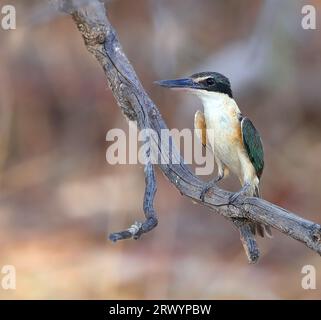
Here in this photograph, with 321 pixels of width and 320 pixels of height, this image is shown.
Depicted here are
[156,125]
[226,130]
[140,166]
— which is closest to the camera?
[156,125]

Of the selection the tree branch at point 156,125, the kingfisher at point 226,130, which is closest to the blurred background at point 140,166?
the kingfisher at point 226,130

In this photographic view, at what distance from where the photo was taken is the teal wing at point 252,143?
9.24 feet

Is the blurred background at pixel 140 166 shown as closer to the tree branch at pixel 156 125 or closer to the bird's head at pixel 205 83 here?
the bird's head at pixel 205 83

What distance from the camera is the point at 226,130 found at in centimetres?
A: 283

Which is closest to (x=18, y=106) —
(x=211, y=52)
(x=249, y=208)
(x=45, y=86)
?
(x=45, y=86)

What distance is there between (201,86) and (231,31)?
316 cm

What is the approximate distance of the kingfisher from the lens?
9.11ft

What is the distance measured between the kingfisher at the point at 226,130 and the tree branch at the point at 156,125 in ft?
0.98

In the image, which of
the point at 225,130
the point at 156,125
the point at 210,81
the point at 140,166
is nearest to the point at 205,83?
the point at 210,81

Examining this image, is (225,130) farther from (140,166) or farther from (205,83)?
(140,166)

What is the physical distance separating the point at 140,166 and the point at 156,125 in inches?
101

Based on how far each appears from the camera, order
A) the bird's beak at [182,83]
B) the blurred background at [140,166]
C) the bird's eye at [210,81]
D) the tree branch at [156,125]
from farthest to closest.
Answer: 1. the blurred background at [140,166]
2. the bird's eye at [210,81]
3. the bird's beak at [182,83]
4. the tree branch at [156,125]

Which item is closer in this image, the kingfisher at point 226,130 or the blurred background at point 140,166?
the kingfisher at point 226,130

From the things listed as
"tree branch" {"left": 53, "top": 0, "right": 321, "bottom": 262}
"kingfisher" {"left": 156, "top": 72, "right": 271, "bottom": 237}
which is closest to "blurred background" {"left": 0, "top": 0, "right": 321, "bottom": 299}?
"kingfisher" {"left": 156, "top": 72, "right": 271, "bottom": 237}
